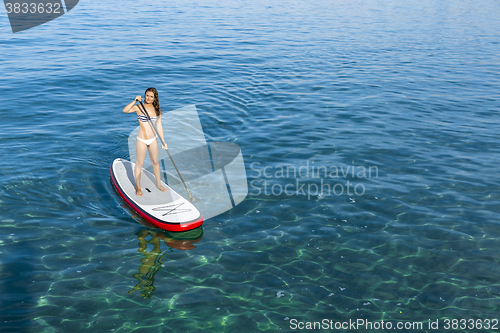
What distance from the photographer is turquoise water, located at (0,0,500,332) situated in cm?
741

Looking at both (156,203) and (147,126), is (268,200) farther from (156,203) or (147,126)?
(147,126)

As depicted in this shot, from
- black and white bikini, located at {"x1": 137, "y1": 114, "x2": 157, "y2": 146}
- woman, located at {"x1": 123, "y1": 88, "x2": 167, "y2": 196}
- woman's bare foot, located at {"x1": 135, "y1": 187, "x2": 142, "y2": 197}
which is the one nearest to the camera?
woman, located at {"x1": 123, "y1": 88, "x2": 167, "y2": 196}

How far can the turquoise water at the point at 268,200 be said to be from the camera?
7.41 meters

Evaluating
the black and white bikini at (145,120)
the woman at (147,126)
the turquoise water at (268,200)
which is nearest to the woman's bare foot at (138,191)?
the woman at (147,126)

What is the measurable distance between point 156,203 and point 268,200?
3.00 m

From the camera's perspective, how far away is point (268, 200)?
10.9 metres

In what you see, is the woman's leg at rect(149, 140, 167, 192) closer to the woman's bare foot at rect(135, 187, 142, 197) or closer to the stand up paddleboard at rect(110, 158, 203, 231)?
the stand up paddleboard at rect(110, 158, 203, 231)

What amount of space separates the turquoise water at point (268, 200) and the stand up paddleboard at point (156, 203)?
31 centimetres

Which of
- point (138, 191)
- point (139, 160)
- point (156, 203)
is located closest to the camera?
point (156, 203)

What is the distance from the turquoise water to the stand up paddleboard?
1.01 feet

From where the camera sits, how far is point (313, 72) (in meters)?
23.5

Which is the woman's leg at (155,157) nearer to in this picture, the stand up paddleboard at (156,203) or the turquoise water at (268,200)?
the stand up paddleboard at (156,203)

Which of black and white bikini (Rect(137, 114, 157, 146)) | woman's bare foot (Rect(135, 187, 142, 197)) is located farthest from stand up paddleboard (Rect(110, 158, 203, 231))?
black and white bikini (Rect(137, 114, 157, 146))

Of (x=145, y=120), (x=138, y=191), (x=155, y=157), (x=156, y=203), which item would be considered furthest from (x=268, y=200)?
(x=145, y=120)
